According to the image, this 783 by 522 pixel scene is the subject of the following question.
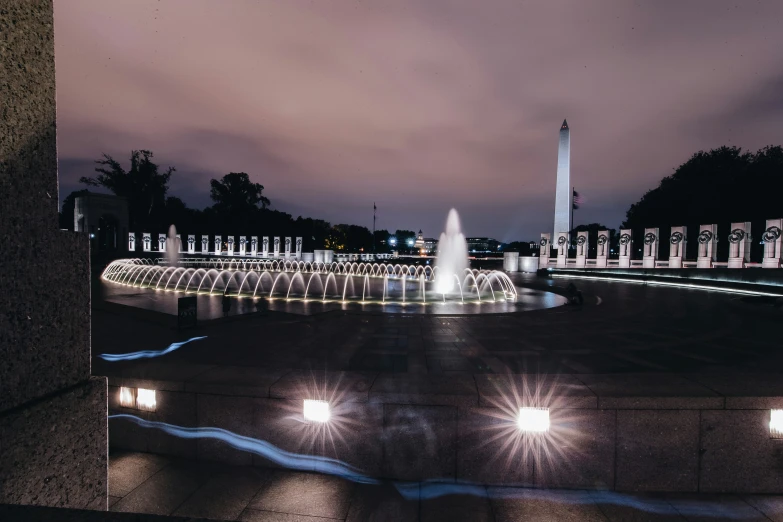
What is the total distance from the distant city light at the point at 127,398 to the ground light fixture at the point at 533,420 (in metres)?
5.02

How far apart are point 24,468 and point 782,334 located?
14015 mm

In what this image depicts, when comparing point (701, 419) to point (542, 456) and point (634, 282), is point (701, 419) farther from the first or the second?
point (634, 282)

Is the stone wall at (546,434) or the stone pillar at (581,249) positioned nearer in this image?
the stone wall at (546,434)

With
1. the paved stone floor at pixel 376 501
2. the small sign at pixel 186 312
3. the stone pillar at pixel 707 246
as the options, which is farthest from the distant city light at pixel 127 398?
the stone pillar at pixel 707 246

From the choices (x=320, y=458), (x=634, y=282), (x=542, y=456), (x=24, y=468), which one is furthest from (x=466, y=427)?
(x=634, y=282)

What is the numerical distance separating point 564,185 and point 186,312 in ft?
154

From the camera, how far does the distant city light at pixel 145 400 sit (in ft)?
15.6

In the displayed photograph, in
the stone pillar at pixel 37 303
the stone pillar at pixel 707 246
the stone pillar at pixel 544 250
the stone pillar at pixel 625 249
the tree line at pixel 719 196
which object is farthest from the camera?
the tree line at pixel 719 196

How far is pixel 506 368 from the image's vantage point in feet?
20.6

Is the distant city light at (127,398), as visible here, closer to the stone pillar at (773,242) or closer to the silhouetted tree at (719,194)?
the stone pillar at (773,242)

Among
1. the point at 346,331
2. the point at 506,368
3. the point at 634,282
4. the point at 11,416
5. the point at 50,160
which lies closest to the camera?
the point at 11,416

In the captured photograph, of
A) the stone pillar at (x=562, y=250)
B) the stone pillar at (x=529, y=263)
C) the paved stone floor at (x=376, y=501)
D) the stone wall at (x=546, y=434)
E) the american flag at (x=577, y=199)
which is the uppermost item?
the american flag at (x=577, y=199)

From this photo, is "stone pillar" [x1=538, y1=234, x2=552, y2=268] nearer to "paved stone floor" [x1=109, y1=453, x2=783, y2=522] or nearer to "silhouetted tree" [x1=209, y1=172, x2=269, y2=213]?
"paved stone floor" [x1=109, y1=453, x2=783, y2=522]

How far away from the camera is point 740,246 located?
25109 millimetres
